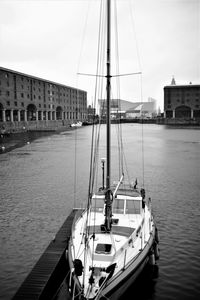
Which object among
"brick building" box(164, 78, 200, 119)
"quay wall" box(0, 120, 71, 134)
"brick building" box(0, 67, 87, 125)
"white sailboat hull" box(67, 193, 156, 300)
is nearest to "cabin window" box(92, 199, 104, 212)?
"white sailboat hull" box(67, 193, 156, 300)

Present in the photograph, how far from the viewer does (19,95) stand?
110688 millimetres

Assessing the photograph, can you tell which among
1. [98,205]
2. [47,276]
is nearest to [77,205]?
[98,205]

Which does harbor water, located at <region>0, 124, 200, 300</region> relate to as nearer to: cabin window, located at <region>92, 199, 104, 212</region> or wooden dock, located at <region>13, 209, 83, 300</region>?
wooden dock, located at <region>13, 209, 83, 300</region>

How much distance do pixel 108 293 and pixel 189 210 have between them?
1523 cm

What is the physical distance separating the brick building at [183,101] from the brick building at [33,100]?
5271 centimetres

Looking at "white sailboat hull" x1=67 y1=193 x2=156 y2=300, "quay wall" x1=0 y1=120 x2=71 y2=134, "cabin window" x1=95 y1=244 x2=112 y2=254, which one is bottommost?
"white sailboat hull" x1=67 y1=193 x2=156 y2=300

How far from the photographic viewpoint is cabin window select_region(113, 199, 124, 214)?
15.6 metres

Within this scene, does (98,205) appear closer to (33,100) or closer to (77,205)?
(77,205)

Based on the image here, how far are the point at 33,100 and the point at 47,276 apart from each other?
375 feet

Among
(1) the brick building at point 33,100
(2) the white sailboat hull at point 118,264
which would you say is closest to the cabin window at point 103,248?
(2) the white sailboat hull at point 118,264

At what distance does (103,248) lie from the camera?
1205cm

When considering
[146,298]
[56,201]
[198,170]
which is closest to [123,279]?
[146,298]

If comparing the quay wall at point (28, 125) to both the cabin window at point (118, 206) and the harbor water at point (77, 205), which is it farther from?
the cabin window at point (118, 206)

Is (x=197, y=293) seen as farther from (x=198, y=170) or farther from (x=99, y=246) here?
(x=198, y=170)
